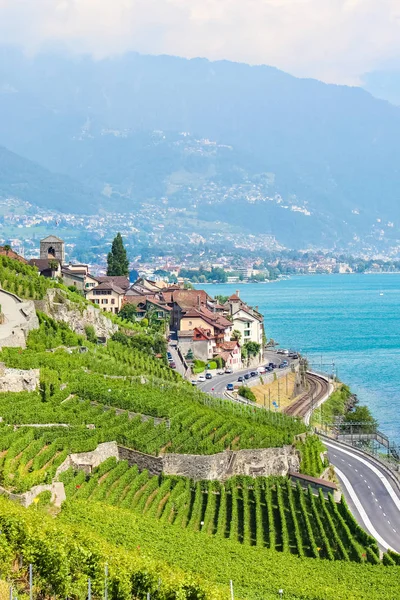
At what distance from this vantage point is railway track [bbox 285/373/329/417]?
70812 millimetres

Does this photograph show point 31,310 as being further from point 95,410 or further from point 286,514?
point 286,514

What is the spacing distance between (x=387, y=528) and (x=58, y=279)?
4763 centimetres

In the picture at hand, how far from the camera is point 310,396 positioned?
7856cm

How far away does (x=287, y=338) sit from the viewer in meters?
127

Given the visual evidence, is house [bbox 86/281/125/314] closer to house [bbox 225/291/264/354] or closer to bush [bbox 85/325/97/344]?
house [bbox 225/291/264/354]

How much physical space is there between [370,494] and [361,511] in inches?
126

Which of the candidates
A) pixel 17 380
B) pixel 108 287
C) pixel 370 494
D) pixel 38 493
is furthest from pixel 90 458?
pixel 108 287

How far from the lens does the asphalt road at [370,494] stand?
38031mm

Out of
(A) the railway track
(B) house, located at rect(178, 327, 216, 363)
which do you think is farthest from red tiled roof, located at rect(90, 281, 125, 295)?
(A) the railway track

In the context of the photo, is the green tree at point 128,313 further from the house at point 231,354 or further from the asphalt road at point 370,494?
the asphalt road at point 370,494

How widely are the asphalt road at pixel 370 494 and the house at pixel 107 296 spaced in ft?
124

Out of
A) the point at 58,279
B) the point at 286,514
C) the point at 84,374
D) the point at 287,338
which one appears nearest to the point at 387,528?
the point at 286,514

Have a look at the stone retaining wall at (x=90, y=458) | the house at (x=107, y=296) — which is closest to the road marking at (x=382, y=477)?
the stone retaining wall at (x=90, y=458)

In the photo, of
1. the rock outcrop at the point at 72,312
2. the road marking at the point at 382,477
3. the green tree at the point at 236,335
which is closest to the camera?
the road marking at the point at 382,477
